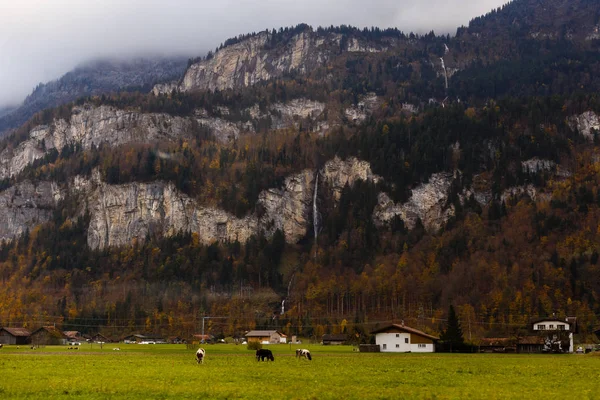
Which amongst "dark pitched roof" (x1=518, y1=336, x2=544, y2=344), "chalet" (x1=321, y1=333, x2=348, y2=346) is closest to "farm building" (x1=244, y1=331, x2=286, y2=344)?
"chalet" (x1=321, y1=333, x2=348, y2=346)

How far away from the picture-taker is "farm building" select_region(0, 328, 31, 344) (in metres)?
142

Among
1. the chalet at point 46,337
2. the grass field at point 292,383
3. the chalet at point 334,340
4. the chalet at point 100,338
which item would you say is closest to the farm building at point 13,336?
the chalet at point 46,337

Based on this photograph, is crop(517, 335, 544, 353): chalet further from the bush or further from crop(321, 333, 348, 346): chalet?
crop(321, 333, 348, 346): chalet

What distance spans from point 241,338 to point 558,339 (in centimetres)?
8099

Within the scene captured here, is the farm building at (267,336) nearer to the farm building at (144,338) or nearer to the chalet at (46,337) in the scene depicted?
the farm building at (144,338)

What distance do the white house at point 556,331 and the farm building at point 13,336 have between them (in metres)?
103

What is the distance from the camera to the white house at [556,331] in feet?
333

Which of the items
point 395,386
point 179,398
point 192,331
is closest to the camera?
point 179,398

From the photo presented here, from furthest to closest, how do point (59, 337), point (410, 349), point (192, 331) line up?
point (192, 331) < point (59, 337) < point (410, 349)

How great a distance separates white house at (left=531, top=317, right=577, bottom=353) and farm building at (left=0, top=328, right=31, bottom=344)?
102909mm

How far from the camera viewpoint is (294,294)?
200 meters

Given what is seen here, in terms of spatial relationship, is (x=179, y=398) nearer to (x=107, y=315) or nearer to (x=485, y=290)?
(x=485, y=290)

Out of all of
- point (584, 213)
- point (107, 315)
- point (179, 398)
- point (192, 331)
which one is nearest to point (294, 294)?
point (192, 331)

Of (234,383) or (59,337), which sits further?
(59,337)
